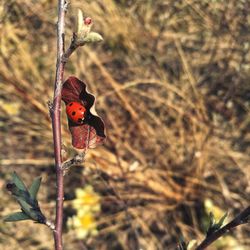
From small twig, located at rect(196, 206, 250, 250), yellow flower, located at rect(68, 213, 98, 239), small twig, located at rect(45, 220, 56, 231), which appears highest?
small twig, located at rect(45, 220, 56, 231)

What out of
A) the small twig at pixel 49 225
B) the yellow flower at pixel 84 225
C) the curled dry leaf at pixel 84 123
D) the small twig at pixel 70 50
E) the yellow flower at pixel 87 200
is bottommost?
the yellow flower at pixel 84 225

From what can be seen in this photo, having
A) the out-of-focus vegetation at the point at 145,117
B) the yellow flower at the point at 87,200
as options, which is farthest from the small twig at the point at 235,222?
the yellow flower at the point at 87,200

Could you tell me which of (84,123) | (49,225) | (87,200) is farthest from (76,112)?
(87,200)

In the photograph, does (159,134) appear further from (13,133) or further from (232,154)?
(13,133)

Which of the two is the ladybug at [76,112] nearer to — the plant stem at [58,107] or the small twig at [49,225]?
the plant stem at [58,107]

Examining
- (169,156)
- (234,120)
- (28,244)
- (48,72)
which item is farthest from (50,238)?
(234,120)

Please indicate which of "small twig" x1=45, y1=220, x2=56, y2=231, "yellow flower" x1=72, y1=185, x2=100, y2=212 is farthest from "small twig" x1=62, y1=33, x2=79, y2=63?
"yellow flower" x1=72, y1=185, x2=100, y2=212

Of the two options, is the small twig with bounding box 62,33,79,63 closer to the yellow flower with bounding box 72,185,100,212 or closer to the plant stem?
the plant stem
